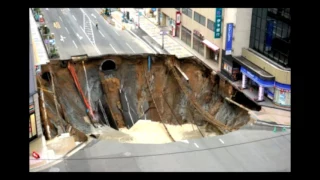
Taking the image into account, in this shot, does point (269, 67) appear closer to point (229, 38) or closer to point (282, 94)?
point (282, 94)

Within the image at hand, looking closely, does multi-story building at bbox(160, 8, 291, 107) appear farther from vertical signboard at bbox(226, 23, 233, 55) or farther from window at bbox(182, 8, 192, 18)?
window at bbox(182, 8, 192, 18)

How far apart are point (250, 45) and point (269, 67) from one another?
5.33 meters

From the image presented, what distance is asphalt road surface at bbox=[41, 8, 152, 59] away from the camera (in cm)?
6269

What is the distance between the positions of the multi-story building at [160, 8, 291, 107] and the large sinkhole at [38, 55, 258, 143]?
2.38m

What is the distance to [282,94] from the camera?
159 ft

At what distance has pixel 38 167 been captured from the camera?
3669 cm

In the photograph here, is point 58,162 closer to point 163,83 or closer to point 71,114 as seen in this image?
point 71,114

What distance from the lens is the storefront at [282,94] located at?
4812 cm

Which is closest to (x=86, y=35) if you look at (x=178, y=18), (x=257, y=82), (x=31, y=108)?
(x=178, y=18)

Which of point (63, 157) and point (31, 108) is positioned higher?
point (31, 108)

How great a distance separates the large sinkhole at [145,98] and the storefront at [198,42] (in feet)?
6.97

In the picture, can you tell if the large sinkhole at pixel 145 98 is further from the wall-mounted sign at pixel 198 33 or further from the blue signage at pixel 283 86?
the blue signage at pixel 283 86

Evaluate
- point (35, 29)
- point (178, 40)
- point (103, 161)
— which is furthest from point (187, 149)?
point (35, 29)

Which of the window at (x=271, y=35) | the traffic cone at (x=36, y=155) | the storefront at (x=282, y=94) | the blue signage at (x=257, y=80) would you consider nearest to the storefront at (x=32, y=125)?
the traffic cone at (x=36, y=155)
